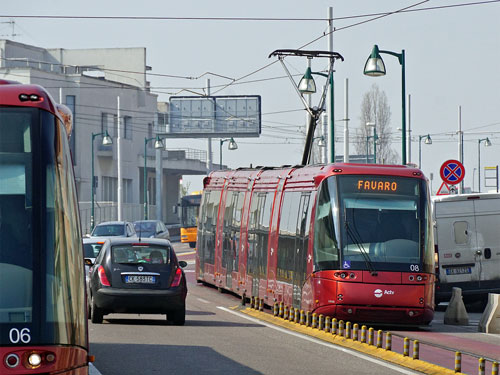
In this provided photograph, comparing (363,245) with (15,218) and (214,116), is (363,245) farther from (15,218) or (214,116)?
(214,116)

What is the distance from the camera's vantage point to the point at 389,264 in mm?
20625

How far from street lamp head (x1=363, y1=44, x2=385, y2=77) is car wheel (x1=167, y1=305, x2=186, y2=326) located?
1072cm

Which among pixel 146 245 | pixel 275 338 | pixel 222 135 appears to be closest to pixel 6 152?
pixel 275 338

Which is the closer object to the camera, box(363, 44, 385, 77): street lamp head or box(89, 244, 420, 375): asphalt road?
box(89, 244, 420, 375): asphalt road

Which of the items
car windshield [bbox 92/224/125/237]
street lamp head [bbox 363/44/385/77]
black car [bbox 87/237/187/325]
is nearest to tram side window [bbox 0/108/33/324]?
black car [bbox 87/237/187/325]

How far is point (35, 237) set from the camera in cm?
792

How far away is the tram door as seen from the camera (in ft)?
71.7

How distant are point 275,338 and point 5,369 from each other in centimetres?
1131

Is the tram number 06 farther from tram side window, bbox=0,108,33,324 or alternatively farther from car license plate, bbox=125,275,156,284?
car license plate, bbox=125,275,156,284

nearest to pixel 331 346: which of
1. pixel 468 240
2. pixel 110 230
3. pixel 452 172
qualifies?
pixel 468 240

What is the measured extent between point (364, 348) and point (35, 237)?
966 centimetres

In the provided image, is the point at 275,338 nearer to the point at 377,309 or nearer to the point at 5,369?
the point at 377,309

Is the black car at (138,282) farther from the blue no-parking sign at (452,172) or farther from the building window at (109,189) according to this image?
the building window at (109,189)

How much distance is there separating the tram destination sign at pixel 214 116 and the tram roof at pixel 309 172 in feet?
182
